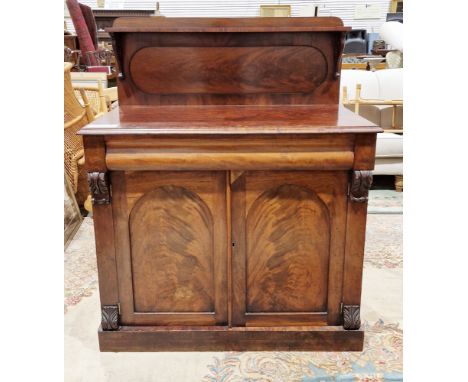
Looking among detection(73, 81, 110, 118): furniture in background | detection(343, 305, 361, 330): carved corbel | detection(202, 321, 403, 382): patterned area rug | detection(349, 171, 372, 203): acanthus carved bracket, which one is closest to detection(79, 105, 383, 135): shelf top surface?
detection(349, 171, 372, 203): acanthus carved bracket

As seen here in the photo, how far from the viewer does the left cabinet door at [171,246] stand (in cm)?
173

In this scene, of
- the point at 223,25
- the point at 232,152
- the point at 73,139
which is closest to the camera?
the point at 232,152

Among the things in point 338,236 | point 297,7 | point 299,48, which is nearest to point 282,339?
point 338,236

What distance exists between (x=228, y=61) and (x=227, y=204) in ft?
2.39

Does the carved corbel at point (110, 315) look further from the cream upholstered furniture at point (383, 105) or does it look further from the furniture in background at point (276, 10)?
the furniture in background at point (276, 10)

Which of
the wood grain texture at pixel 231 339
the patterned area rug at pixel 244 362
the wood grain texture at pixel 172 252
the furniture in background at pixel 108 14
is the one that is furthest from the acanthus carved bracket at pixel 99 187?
the furniture in background at pixel 108 14

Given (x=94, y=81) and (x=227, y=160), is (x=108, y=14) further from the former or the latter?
(x=227, y=160)

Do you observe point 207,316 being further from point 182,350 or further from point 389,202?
point 389,202

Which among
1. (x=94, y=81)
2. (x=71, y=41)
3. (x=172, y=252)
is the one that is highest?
(x=71, y=41)

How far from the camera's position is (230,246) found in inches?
70.1

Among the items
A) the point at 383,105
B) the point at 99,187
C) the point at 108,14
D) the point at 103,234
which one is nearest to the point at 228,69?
the point at 99,187

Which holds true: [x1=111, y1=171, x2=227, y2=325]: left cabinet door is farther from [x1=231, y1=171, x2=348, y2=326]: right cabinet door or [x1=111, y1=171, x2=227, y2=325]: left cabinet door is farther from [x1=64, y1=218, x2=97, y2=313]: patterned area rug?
[x1=64, y1=218, x2=97, y2=313]: patterned area rug

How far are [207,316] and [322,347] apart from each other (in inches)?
19.3

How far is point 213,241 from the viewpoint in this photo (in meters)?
1.78
